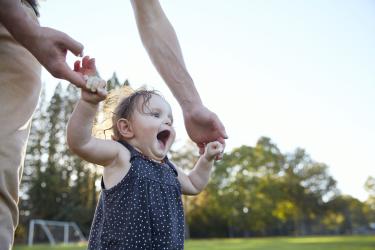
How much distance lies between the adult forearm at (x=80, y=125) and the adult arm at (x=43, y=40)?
211 millimetres

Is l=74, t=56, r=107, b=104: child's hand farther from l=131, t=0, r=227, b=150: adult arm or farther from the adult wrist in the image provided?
l=131, t=0, r=227, b=150: adult arm

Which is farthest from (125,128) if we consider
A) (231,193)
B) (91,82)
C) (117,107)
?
(231,193)

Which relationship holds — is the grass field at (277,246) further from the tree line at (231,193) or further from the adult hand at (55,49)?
the adult hand at (55,49)

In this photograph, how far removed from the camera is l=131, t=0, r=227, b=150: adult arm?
1895 mm

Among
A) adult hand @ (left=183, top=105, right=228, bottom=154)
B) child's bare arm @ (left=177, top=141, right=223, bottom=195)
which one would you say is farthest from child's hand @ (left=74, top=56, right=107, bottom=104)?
child's bare arm @ (left=177, top=141, right=223, bottom=195)

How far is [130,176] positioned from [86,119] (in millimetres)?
514

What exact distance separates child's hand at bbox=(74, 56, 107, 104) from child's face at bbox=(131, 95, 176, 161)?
2.23 feet

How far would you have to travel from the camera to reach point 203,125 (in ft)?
6.25

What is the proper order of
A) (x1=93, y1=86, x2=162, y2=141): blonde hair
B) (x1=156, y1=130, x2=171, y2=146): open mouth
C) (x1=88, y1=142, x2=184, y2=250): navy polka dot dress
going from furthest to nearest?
(x1=93, y1=86, x2=162, y2=141): blonde hair < (x1=156, y1=130, x2=171, y2=146): open mouth < (x1=88, y1=142, x2=184, y2=250): navy polka dot dress

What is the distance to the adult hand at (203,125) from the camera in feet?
6.11

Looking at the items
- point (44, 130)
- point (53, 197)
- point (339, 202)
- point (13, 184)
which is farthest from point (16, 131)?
point (339, 202)

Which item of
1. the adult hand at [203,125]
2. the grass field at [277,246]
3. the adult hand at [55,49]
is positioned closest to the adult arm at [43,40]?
the adult hand at [55,49]

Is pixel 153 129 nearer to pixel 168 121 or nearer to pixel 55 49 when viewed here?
pixel 168 121

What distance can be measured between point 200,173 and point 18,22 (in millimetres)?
1447
